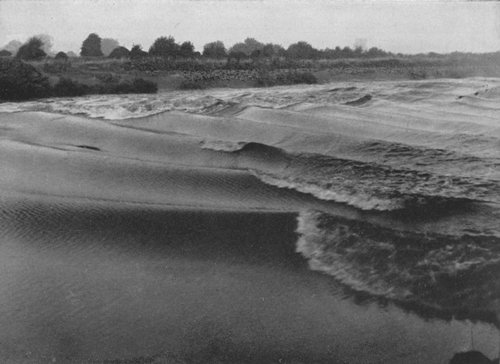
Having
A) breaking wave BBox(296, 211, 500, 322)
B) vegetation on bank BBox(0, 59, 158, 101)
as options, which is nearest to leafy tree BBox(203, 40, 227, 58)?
vegetation on bank BBox(0, 59, 158, 101)

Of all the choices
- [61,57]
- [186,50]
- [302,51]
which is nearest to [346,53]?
[302,51]

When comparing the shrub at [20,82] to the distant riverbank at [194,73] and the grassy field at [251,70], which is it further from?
the grassy field at [251,70]

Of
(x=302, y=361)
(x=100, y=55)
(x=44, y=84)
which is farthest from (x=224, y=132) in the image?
(x=100, y=55)

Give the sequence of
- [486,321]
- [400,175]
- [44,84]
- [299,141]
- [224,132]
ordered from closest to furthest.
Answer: [486,321], [400,175], [299,141], [224,132], [44,84]

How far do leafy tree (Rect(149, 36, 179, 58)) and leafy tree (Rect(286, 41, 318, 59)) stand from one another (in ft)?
27.8

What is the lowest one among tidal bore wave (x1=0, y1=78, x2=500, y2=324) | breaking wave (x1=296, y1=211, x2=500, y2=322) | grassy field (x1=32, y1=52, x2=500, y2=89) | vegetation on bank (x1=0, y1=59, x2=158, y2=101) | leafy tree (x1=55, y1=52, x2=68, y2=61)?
breaking wave (x1=296, y1=211, x2=500, y2=322)

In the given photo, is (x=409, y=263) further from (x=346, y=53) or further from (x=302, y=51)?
(x=346, y=53)

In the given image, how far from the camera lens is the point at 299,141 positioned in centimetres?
759

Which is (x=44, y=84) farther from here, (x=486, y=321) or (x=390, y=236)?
(x=486, y=321)

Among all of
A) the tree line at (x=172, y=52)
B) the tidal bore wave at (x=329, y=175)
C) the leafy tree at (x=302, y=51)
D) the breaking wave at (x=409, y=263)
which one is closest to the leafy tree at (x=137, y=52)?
the tree line at (x=172, y=52)

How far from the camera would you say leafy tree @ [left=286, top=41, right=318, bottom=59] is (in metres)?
32.2

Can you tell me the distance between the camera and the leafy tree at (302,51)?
32.2 m

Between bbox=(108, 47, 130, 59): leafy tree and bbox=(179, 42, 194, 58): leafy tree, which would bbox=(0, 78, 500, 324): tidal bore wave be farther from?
bbox=(179, 42, 194, 58): leafy tree

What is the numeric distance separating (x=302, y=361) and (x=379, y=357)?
473 mm
